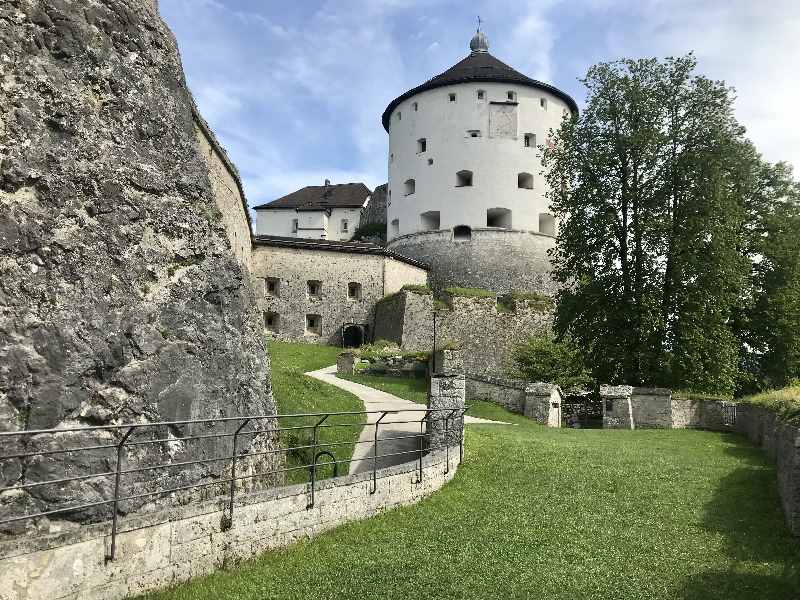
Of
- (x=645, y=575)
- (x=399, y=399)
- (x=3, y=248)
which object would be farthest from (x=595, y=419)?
(x=3, y=248)

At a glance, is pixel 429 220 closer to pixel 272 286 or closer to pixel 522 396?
pixel 272 286

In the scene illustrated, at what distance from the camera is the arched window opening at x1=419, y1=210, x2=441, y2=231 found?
41.7 meters

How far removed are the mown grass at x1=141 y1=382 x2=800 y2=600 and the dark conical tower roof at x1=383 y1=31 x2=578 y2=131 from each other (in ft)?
114

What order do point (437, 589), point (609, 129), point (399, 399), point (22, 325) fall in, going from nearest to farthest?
point (437, 589), point (22, 325), point (399, 399), point (609, 129)

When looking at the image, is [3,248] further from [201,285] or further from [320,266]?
[320,266]

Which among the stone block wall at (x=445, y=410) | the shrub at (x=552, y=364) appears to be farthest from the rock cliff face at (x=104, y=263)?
the shrub at (x=552, y=364)

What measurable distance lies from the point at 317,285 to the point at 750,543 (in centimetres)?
3061

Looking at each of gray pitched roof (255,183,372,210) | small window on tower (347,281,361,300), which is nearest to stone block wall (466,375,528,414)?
small window on tower (347,281,361,300)

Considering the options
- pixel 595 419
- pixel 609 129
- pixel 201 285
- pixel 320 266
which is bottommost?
pixel 595 419

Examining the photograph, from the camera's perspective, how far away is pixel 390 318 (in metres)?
34.2

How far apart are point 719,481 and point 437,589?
6157 mm

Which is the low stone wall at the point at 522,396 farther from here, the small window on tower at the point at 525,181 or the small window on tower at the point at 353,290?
the small window on tower at the point at 525,181

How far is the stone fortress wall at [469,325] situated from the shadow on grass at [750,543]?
912 inches

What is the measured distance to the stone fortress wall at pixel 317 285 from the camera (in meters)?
35.1
